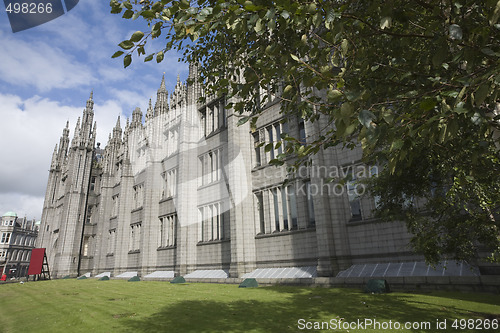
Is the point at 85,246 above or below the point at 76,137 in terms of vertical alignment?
below

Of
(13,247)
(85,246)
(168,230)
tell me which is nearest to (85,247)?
(85,246)

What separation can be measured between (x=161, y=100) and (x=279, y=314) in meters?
38.4

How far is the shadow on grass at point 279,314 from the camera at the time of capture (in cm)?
804

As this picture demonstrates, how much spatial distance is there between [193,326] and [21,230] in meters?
130

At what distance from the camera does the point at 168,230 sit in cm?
3484

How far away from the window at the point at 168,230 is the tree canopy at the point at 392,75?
27002 millimetres

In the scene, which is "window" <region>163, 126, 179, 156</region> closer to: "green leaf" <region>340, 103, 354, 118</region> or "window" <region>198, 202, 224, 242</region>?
"window" <region>198, 202, 224, 242</region>

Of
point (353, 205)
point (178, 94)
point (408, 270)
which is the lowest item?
point (408, 270)

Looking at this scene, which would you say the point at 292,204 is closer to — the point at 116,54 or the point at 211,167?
the point at 211,167

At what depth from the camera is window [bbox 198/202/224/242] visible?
1095 inches

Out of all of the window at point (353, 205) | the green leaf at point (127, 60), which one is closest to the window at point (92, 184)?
the window at point (353, 205)

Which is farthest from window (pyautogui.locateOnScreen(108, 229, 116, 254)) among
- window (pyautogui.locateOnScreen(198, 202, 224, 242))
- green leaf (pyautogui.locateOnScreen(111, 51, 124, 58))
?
green leaf (pyautogui.locateOnScreen(111, 51, 124, 58))

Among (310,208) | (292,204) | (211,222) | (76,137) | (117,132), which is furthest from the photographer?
(76,137)

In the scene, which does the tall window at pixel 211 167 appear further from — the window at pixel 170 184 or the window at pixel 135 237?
the window at pixel 135 237
